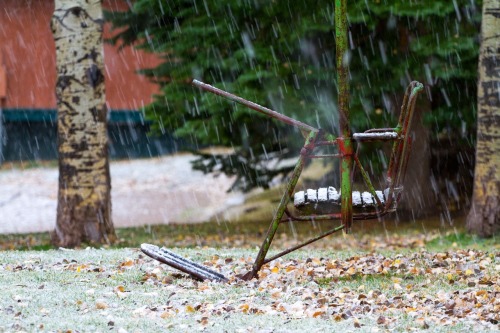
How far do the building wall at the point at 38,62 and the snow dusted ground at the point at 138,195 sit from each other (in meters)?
2.15

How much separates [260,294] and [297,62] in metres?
7.12

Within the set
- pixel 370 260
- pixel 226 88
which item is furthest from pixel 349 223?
pixel 226 88

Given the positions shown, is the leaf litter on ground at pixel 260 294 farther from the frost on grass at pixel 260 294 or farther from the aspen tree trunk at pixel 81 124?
the aspen tree trunk at pixel 81 124

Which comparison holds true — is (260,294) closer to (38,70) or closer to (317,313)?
(317,313)

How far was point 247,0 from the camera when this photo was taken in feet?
42.0

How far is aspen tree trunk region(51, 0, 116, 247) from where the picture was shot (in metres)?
10.5

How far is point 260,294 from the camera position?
6270mm

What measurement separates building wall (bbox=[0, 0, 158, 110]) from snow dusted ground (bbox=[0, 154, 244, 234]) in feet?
7.04

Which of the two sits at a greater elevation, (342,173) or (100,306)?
(342,173)

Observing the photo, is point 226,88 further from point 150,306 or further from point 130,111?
point 130,111

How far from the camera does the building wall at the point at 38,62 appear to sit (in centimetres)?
2355

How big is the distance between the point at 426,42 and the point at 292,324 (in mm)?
7853

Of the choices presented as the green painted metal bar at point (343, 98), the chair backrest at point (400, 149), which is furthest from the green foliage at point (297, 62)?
the green painted metal bar at point (343, 98)

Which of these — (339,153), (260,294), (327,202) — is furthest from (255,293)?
(339,153)
